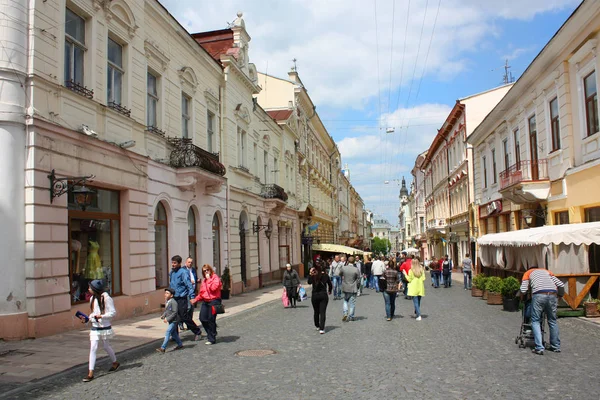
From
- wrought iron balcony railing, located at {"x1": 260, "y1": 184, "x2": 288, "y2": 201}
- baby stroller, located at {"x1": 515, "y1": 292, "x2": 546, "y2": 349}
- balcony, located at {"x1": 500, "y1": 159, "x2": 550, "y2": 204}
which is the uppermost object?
wrought iron balcony railing, located at {"x1": 260, "y1": 184, "x2": 288, "y2": 201}

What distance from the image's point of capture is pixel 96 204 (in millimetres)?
13219

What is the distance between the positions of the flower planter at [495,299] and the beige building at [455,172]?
17.1m

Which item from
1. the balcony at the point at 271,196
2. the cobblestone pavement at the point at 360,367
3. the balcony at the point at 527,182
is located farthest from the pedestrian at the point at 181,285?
the balcony at the point at 271,196

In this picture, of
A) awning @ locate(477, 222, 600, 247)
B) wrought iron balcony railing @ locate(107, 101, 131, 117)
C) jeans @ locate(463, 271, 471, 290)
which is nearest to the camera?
awning @ locate(477, 222, 600, 247)

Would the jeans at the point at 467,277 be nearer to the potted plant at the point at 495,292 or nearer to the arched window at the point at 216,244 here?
the potted plant at the point at 495,292

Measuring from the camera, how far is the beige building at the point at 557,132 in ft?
49.9

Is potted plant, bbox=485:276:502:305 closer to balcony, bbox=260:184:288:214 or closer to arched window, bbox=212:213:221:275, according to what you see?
arched window, bbox=212:213:221:275

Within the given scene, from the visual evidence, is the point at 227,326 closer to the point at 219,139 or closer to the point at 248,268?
the point at 219,139

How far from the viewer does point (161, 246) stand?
55.1ft

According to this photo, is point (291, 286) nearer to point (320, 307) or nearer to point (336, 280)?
point (336, 280)

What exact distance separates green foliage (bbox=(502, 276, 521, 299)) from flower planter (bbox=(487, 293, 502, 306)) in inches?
28.1

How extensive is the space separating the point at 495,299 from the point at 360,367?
10.7m

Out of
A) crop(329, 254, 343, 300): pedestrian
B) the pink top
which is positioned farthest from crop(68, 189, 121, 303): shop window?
crop(329, 254, 343, 300): pedestrian

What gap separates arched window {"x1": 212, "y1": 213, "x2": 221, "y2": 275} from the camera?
21672mm
